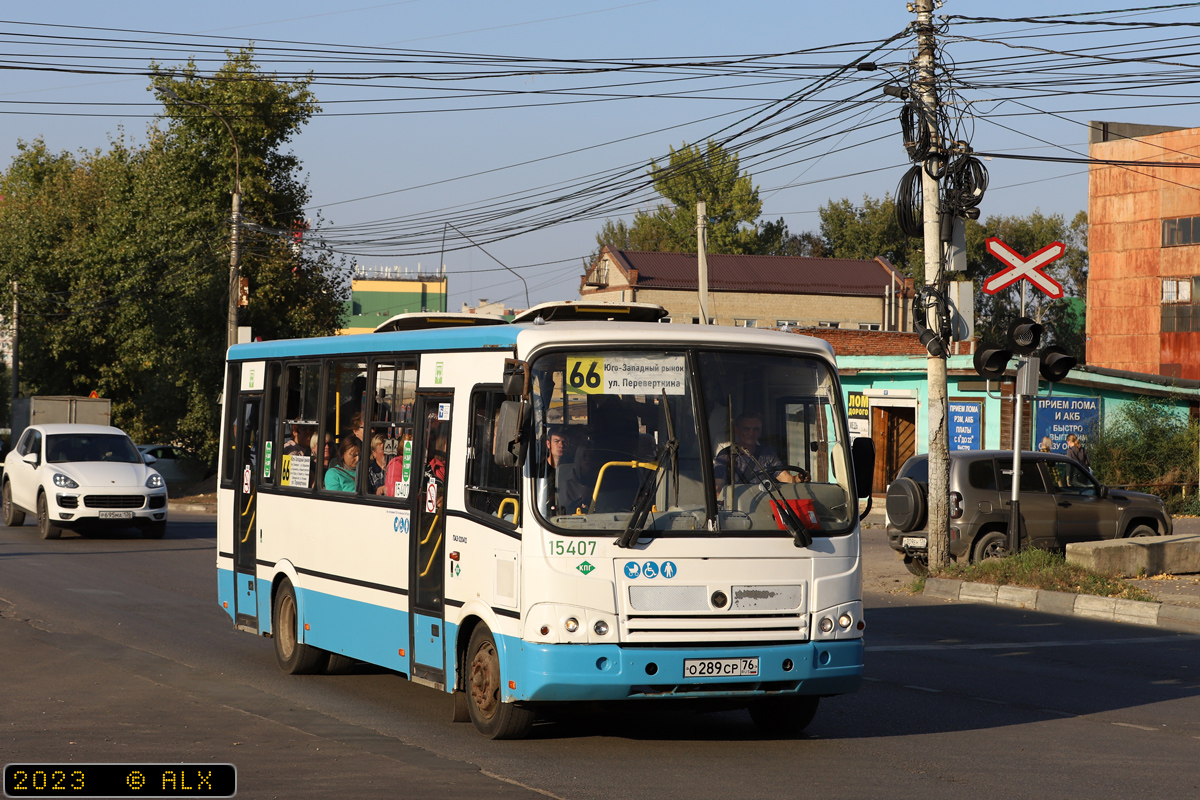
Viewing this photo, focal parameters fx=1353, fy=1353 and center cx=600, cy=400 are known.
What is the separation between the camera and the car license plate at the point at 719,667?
7.47m

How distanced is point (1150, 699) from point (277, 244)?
114 ft

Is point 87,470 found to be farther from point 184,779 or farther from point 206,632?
point 184,779

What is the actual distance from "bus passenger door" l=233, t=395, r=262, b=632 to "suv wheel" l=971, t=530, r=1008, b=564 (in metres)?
10.7

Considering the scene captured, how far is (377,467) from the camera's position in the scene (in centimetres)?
954

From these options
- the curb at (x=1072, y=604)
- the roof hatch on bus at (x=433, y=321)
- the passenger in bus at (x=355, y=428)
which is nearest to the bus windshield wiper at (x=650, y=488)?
the roof hatch on bus at (x=433, y=321)

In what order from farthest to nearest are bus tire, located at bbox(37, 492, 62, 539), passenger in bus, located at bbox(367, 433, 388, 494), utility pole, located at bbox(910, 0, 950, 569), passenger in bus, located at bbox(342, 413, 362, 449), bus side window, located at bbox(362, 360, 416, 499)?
bus tire, located at bbox(37, 492, 62, 539) → utility pole, located at bbox(910, 0, 950, 569) → passenger in bus, located at bbox(342, 413, 362, 449) → passenger in bus, located at bbox(367, 433, 388, 494) → bus side window, located at bbox(362, 360, 416, 499)

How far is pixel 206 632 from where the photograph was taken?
42.2 feet

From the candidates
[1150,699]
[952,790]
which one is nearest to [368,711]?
[952,790]

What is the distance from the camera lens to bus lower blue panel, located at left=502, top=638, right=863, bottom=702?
24.2 ft

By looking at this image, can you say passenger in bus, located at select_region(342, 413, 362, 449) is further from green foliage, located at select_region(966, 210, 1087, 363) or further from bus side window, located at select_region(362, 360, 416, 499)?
green foliage, located at select_region(966, 210, 1087, 363)

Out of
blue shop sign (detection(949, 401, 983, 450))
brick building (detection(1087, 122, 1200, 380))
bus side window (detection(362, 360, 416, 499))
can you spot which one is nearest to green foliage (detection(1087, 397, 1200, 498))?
blue shop sign (detection(949, 401, 983, 450))

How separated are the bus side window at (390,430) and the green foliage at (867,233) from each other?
81.7 metres

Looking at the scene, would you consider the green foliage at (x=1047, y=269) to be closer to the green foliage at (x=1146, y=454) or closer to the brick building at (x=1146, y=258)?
the brick building at (x=1146, y=258)

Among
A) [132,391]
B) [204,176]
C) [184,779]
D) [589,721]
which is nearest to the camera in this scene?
[184,779]
